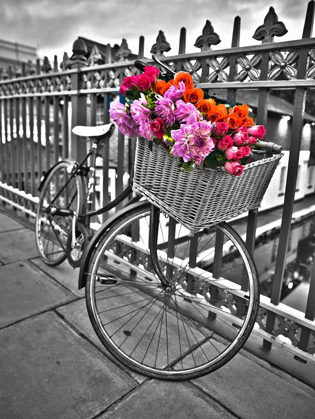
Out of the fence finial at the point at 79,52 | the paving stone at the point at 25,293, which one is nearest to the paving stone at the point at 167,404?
the paving stone at the point at 25,293

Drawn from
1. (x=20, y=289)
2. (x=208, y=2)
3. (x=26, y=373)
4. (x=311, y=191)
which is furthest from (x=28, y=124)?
(x=311, y=191)

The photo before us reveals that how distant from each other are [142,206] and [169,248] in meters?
0.78

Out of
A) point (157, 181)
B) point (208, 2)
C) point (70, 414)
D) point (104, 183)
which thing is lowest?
point (70, 414)

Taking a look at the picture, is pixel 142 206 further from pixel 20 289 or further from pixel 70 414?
pixel 20 289

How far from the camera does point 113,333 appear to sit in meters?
2.27

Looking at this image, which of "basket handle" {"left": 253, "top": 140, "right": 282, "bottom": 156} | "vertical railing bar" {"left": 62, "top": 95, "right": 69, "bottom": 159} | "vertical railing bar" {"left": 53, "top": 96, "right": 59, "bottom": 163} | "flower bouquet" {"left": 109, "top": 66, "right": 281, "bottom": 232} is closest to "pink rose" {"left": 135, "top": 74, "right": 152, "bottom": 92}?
"flower bouquet" {"left": 109, "top": 66, "right": 281, "bottom": 232}

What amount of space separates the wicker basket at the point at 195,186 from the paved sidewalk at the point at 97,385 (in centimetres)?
94

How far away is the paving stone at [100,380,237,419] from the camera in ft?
5.31

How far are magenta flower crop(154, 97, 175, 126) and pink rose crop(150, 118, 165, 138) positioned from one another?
3cm

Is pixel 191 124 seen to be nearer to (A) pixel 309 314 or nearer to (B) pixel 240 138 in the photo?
(B) pixel 240 138

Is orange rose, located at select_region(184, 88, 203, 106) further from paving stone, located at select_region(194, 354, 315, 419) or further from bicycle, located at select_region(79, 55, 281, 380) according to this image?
paving stone, located at select_region(194, 354, 315, 419)

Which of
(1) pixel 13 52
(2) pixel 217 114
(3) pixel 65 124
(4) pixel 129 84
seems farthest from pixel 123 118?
(1) pixel 13 52

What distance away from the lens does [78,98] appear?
11.4ft

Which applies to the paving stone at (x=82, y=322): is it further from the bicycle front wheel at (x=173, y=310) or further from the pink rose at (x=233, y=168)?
the pink rose at (x=233, y=168)
